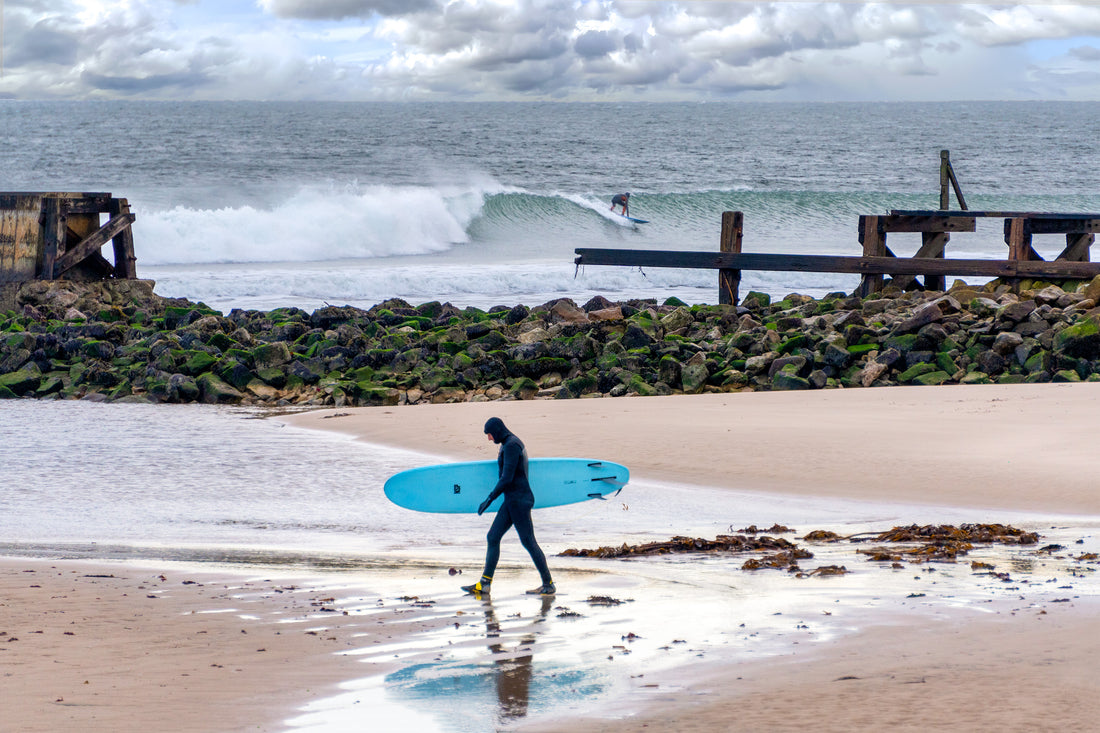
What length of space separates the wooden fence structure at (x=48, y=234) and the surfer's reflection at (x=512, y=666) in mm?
15557

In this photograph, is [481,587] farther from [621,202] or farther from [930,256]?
[621,202]

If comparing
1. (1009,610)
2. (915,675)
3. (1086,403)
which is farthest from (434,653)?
(1086,403)

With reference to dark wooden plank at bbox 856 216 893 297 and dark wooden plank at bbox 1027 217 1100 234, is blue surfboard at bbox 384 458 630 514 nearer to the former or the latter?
dark wooden plank at bbox 856 216 893 297

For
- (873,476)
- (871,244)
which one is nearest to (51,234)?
(871,244)

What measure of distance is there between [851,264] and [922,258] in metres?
1.25

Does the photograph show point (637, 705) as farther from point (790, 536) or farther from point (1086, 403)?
point (1086, 403)

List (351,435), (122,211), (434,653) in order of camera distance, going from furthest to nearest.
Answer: (122,211) → (351,435) → (434,653)

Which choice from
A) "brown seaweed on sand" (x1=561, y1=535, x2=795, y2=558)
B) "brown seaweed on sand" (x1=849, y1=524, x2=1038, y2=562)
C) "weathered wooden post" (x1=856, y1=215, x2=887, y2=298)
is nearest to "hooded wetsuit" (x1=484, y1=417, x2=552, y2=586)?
"brown seaweed on sand" (x1=561, y1=535, x2=795, y2=558)

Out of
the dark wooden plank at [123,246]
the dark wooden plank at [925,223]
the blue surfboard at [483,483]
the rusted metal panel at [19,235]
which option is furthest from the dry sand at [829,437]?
the dark wooden plank at [123,246]

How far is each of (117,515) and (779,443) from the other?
5.65 metres

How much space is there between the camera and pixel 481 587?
20.8 ft

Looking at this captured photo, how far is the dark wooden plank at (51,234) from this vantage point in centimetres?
1903

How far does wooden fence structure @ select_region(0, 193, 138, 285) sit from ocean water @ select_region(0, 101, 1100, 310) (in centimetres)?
498

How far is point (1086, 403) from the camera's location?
11.2 metres
